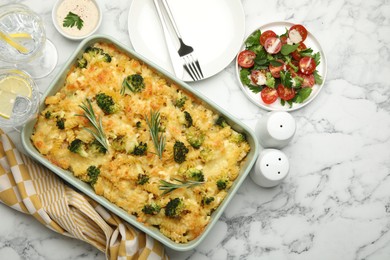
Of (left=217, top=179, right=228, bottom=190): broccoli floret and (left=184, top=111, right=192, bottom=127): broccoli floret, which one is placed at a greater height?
(left=184, top=111, right=192, bottom=127): broccoli floret

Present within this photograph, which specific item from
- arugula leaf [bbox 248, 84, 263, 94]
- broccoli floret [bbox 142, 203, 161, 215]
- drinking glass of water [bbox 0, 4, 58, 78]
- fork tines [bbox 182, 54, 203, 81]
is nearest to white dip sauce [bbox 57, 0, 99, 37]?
drinking glass of water [bbox 0, 4, 58, 78]

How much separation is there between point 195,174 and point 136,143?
0.37m

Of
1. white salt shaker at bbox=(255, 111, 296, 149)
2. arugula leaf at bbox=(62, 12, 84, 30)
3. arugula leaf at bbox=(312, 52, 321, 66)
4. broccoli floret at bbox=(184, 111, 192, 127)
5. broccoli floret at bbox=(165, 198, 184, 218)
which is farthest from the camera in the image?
arugula leaf at bbox=(312, 52, 321, 66)

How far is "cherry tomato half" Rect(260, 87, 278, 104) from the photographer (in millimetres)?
3129

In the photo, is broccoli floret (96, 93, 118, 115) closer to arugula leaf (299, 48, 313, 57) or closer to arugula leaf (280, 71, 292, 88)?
arugula leaf (280, 71, 292, 88)

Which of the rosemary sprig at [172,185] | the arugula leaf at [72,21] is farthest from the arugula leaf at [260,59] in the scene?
the arugula leaf at [72,21]

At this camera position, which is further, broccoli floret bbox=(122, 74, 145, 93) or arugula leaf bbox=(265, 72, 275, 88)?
arugula leaf bbox=(265, 72, 275, 88)

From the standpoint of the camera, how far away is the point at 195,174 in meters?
2.77

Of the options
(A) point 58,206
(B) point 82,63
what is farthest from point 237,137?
(A) point 58,206

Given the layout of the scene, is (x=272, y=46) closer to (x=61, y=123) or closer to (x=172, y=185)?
(x=172, y=185)

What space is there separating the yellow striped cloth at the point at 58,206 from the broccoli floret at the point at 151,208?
0.24 metres

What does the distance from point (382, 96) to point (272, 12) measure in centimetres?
92

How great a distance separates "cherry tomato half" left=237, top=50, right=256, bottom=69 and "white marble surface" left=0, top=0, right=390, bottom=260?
0.32 feet

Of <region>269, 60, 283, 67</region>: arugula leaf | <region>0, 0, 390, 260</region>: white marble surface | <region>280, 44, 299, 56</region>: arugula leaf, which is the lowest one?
<region>0, 0, 390, 260</region>: white marble surface
